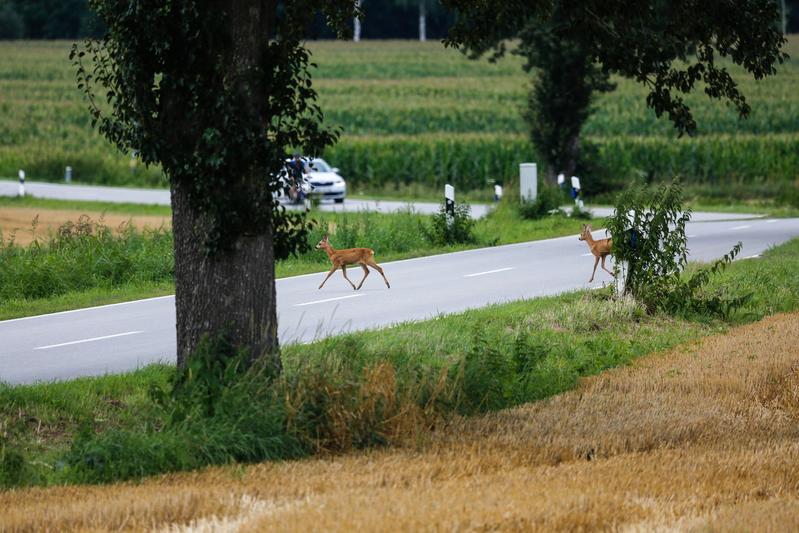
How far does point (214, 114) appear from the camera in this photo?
1007 centimetres

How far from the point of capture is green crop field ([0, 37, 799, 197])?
4734 cm

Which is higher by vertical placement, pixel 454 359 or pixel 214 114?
pixel 214 114

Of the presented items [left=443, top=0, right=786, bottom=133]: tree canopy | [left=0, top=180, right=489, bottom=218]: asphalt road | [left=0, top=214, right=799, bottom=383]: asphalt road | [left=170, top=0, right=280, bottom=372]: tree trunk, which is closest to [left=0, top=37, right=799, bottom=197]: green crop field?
[left=0, top=180, right=489, bottom=218]: asphalt road

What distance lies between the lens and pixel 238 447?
8953mm

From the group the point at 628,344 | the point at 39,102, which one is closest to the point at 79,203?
the point at 628,344

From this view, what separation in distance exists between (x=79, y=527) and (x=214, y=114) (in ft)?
12.7

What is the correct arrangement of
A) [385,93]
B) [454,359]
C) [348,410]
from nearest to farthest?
[348,410]
[454,359]
[385,93]

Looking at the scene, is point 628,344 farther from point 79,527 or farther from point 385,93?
point 385,93

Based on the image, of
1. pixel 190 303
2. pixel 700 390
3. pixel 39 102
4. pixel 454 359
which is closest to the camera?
pixel 190 303

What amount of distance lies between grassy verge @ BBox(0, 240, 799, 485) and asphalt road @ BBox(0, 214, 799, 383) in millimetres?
973

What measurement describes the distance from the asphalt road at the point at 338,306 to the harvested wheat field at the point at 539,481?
2341mm

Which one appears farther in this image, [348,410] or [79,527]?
[348,410]

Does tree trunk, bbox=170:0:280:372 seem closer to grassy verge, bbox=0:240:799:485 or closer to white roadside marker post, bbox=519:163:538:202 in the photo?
grassy verge, bbox=0:240:799:485

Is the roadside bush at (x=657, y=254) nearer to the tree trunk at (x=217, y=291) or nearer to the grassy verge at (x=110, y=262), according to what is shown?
the tree trunk at (x=217, y=291)
